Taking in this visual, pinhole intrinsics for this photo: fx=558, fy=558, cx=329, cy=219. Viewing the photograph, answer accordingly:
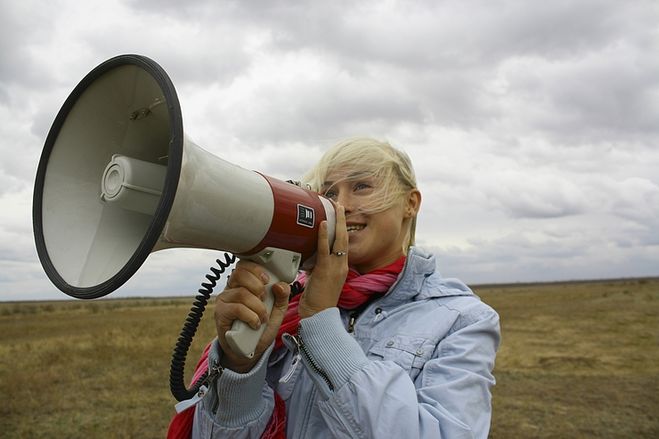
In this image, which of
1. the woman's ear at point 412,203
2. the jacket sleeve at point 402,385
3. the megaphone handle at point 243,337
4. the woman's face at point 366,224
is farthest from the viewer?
the woman's ear at point 412,203

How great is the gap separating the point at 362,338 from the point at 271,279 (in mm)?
371

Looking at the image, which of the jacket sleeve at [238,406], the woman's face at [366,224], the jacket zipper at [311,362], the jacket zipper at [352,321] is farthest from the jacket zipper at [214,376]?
the woman's face at [366,224]

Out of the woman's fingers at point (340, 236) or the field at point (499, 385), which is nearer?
the woman's fingers at point (340, 236)

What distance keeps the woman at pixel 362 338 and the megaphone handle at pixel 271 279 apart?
0.11 feet

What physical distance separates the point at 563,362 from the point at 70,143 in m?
11.7

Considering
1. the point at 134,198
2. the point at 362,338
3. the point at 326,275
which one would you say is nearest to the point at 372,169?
the point at 326,275

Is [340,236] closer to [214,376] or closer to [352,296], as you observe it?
[352,296]

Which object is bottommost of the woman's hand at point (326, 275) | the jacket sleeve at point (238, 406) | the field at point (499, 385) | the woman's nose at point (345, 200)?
the field at point (499, 385)

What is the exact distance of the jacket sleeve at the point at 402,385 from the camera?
5.02 ft

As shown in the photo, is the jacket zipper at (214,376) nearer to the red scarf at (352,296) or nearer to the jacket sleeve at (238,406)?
the jacket sleeve at (238,406)

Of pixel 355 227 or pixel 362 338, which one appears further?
pixel 355 227

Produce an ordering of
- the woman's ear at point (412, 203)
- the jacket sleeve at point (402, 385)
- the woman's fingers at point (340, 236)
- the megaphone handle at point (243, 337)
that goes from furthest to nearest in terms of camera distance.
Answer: the woman's ear at point (412, 203) < the woman's fingers at point (340, 236) < the megaphone handle at point (243, 337) < the jacket sleeve at point (402, 385)

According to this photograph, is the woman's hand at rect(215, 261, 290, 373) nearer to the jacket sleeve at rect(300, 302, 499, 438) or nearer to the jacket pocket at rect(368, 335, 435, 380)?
the jacket sleeve at rect(300, 302, 499, 438)

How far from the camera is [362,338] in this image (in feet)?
6.26
